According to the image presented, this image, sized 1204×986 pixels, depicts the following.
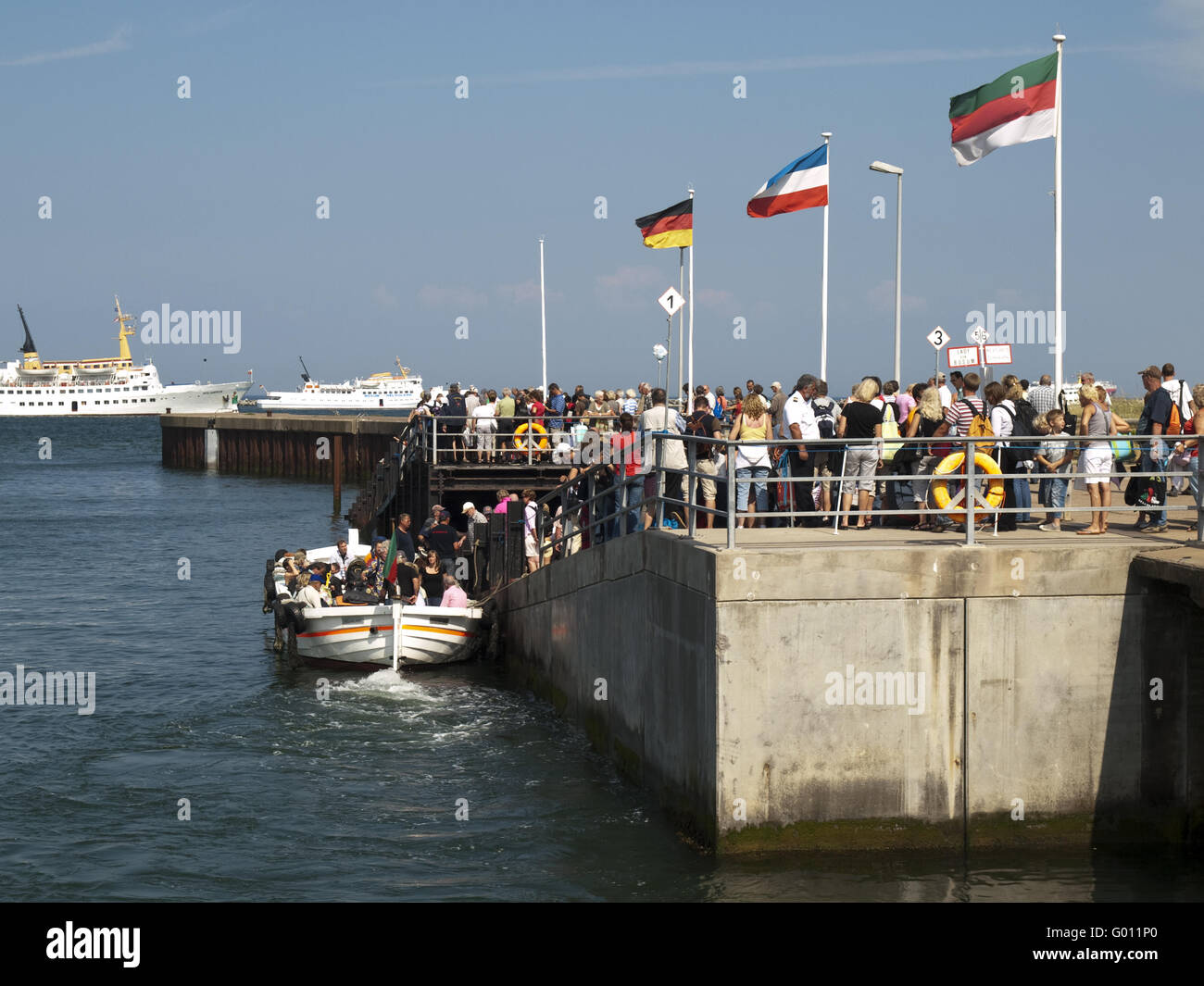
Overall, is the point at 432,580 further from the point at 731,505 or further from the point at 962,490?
the point at 731,505

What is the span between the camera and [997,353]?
25.0 meters

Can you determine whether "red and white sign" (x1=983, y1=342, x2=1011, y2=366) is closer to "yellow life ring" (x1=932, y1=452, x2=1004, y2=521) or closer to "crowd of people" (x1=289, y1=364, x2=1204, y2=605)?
"crowd of people" (x1=289, y1=364, x2=1204, y2=605)

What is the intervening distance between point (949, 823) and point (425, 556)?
13.3 meters

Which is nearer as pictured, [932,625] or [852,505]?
[932,625]

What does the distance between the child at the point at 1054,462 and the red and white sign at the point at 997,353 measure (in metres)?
9.73

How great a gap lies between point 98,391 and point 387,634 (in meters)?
175

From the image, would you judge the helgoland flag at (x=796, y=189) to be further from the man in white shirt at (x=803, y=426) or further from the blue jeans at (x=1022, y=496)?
the blue jeans at (x=1022, y=496)

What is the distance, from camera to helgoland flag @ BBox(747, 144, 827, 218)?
82.0 ft

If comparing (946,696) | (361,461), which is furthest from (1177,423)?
(361,461)

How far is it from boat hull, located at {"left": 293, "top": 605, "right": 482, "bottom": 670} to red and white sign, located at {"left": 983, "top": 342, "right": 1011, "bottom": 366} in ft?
36.1

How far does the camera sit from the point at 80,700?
20.6m
